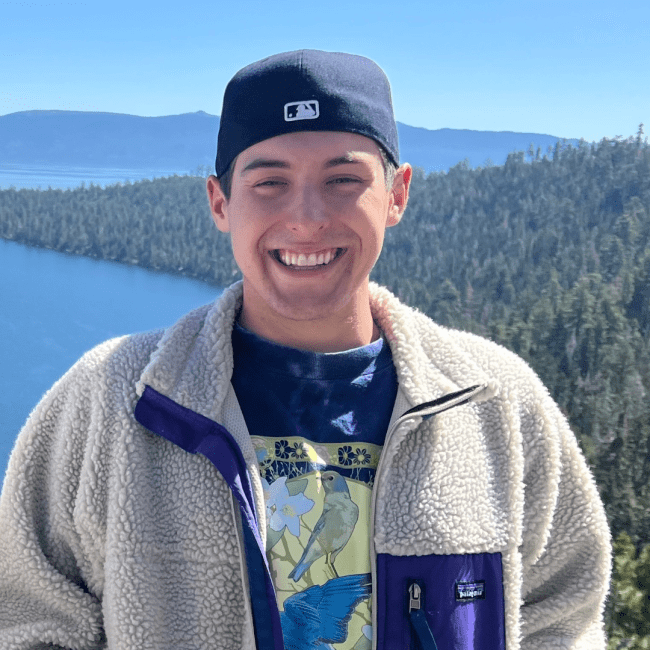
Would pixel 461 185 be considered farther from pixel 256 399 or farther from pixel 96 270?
pixel 256 399

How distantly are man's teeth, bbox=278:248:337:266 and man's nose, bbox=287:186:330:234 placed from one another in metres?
0.06

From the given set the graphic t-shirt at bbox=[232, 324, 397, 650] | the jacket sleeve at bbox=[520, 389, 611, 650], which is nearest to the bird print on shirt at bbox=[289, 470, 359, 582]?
the graphic t-shirt at bbox=[232, 324, 397, 650]

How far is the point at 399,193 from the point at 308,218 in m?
0.36

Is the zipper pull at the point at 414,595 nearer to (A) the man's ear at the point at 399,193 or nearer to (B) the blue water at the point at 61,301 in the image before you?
(A) the man's ear at the point at 399,193

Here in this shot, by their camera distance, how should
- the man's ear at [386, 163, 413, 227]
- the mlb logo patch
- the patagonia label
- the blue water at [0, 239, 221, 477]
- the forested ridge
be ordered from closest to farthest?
1. the mlb logo patch
2. the patagonia label
3. the man's ear at [386, 163, 413, 227]
4. the forested ridge
5. the blue water at [0, 239, 221, 477]

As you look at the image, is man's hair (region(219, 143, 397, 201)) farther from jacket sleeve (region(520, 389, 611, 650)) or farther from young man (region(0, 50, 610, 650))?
jacket sleeve (region(520, 389, 611, 650))

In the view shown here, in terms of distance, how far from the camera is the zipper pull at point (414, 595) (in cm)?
161

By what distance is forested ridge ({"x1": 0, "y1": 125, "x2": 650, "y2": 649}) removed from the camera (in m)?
20.8

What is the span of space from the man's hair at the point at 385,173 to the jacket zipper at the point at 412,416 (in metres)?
0.52

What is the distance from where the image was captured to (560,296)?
3406 centimetres

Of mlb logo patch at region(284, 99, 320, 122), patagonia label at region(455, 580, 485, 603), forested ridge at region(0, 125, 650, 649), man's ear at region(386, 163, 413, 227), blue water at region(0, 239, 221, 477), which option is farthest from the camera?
blue water at region(0, 239, 221, 477)

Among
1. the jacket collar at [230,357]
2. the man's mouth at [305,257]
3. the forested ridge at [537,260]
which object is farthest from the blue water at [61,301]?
the man's mouth at [305,257]

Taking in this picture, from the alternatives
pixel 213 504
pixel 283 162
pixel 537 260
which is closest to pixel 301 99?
pixel 283 162

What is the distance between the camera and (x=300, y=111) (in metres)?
1.52
